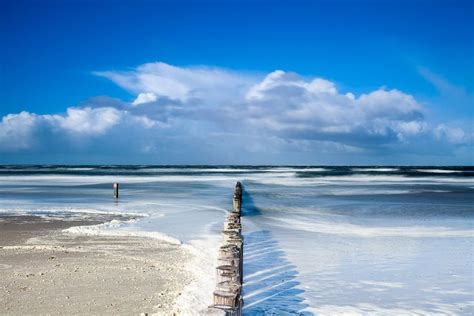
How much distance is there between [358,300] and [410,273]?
7.10 ft

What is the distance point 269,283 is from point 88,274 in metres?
3.37

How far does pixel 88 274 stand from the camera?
323 inches

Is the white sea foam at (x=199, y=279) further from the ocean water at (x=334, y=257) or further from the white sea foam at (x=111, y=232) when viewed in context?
the white sea foam at (x=111, y=232)

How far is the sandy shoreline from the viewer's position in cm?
655

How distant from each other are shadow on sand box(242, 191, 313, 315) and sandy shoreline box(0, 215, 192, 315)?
1222mm

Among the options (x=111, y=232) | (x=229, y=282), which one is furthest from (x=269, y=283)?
(x=111, y=232)

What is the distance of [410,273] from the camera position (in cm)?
877

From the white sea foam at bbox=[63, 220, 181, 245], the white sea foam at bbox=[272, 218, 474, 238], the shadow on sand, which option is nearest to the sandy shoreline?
the white sea foam at bbox=[63, 220, 181, 245]

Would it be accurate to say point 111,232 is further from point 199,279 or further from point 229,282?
point 229,282

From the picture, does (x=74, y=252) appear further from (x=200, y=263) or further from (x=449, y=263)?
(x=449, y=263)

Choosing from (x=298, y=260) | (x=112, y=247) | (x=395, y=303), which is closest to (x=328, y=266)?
(x=298, y=260)

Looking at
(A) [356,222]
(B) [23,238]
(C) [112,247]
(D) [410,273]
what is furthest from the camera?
(A) [356,222]

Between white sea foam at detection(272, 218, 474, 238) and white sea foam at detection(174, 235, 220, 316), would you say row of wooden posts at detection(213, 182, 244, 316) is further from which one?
white sea foam at detection(272, 218, 474, 238)

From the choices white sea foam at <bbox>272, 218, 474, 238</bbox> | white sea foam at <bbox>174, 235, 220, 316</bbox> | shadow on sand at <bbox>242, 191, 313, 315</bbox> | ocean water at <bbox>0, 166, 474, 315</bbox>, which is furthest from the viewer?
white sea foam at <bbox>272, 218, 474, 238</bbox>
